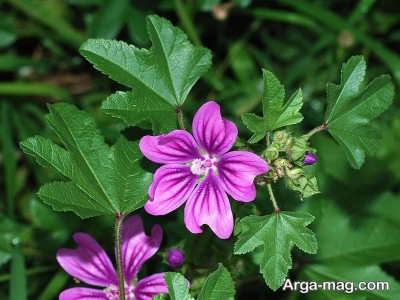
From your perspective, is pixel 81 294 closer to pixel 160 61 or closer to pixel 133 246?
pixel 133 246

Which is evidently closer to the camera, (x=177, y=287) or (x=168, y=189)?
(x=177, y=287)

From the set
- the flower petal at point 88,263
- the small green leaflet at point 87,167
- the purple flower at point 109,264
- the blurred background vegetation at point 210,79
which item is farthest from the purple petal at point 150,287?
the blurred background vegetation at point 210,79

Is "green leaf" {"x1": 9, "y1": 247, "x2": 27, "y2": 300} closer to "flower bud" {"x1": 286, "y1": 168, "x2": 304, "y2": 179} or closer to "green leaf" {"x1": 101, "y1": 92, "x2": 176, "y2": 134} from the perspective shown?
"green leaf" {"x1": 101, "y1": 92, "x2": 176, "y2": 134}

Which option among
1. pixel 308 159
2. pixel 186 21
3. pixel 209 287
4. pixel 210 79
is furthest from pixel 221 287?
pixel 186 21

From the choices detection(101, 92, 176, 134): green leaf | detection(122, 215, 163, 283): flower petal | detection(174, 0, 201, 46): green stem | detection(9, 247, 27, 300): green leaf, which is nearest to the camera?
detection(101, 92, 176, 134): green leaf

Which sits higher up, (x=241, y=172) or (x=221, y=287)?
(x=241, y=172)

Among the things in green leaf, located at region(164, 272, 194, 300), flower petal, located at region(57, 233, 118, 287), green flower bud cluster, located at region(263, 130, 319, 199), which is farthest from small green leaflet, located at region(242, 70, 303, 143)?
flower petal, located at region(57, 233, 118, 287)

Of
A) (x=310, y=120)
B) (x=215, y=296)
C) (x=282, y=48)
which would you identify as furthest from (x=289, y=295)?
(x=282, y=48)

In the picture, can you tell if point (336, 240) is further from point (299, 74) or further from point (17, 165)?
point (17, 165)
